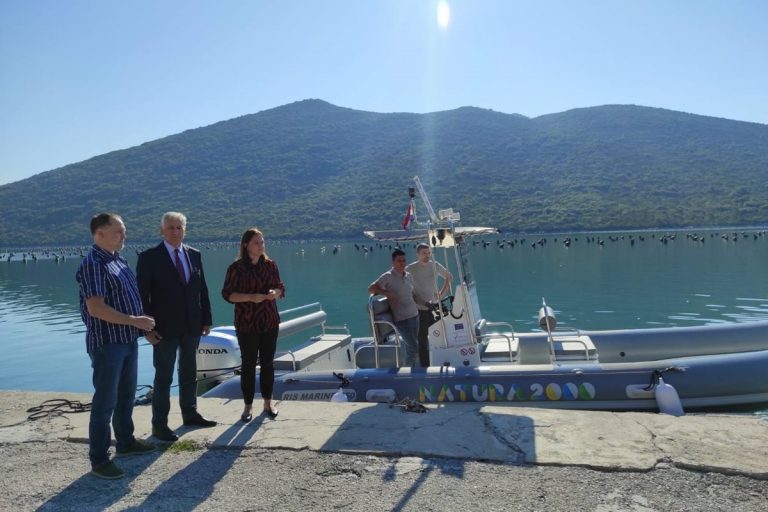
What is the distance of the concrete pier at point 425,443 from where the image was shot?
4047mm

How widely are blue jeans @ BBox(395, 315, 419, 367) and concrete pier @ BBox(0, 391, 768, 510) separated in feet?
8.74

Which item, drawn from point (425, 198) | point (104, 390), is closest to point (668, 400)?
point (425, 198)

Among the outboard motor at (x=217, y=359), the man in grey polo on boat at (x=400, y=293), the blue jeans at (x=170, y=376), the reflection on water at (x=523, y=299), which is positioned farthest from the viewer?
the reflection on water at (x=523, y=299)

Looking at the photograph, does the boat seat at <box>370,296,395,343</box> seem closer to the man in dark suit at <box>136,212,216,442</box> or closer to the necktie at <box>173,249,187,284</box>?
the man in dark suit at <box>136,212,216,442</box>

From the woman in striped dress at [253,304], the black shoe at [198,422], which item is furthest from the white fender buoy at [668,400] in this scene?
the black shoe at [198,422]

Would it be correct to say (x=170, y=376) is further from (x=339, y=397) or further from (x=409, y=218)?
(x=409, y=218)

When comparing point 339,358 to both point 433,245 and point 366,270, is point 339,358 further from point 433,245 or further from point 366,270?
point 366,270

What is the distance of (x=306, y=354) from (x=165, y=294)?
4629 mm

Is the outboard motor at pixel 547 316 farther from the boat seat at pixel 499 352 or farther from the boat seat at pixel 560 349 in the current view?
the boat seat at pixel 499 352

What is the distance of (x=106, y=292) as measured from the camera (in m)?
4.25

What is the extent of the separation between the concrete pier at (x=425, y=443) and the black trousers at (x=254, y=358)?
0.91ft

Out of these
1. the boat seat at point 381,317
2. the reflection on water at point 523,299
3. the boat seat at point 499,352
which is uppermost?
the boat seat at point 381,317

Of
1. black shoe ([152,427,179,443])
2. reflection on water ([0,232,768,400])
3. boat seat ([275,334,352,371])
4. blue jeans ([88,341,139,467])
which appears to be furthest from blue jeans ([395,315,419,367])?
blue jeans ([88,341,139,467])

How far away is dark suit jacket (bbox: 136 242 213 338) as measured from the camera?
4.91 meters
